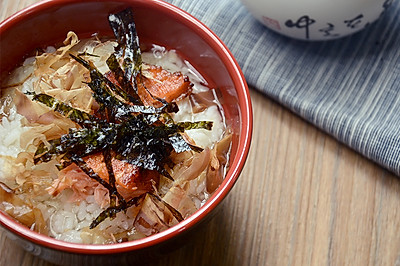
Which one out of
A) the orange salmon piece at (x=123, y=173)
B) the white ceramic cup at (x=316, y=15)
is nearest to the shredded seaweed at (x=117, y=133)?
the orange salmon piece at (x=123, y=173)

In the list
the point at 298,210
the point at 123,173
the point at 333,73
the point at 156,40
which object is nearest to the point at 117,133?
the point at 123,173

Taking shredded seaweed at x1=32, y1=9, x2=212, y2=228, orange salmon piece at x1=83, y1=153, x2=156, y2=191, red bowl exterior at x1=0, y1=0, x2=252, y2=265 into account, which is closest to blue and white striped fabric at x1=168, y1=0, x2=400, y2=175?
red bowl exterior at x1=0, y1=0, x2=252, y2=265

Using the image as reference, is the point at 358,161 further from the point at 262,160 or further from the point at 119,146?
the point at 119,146

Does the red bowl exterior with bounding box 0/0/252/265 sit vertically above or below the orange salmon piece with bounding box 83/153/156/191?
above

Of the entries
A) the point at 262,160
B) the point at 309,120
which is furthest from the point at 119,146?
the point at 309,120

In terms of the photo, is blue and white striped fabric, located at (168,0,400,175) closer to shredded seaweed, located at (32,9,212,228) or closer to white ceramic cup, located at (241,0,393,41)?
white ceramic cup, located at (241,0,393,41)

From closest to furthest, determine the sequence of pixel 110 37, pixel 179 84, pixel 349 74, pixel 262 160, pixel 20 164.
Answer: pixel 20 164 < pixel 179 84 < pixel 110 37 < pixel 262 160 < pixel 349 74

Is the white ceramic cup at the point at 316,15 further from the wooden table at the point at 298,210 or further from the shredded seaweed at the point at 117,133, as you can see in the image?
the shredded seaweed at the point at 117,133
